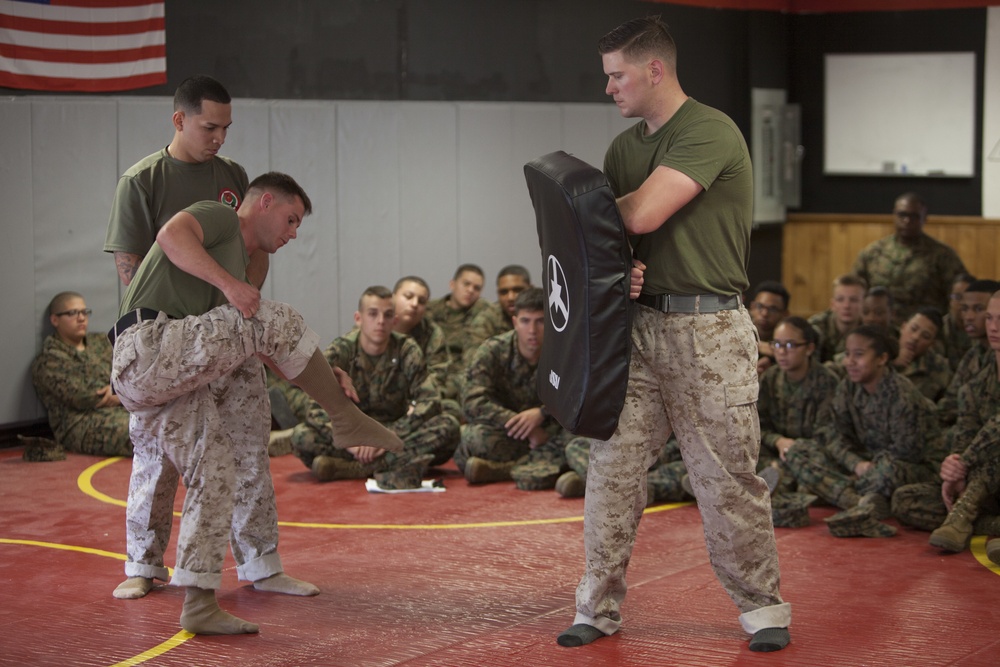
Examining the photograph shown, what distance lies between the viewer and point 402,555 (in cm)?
511

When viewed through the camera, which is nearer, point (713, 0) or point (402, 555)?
point (402, 555)

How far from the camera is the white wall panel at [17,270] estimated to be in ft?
26.4

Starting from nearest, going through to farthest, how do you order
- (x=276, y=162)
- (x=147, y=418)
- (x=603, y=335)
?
1. (x=603, y=335)
2. (x=147, y=418)
3. (x=276, y=162)

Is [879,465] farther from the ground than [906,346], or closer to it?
closer to it

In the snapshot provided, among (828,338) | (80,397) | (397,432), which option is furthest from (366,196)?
(828,338)

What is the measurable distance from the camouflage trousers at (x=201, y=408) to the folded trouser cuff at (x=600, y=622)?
3.83 ft

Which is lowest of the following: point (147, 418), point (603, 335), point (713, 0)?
point (147, 418)

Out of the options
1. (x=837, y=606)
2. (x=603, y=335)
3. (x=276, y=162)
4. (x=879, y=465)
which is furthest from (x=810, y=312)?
(x=603, y=335)

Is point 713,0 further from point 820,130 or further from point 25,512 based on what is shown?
point 25,512

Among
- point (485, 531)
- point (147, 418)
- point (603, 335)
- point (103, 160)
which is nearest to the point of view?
point (603, 335)

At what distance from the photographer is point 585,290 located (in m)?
3.61

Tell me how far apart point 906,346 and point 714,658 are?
13.8 ft

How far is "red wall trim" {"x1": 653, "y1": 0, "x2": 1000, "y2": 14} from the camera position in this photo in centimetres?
1131

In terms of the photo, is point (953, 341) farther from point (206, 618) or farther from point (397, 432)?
point (206, 618)
